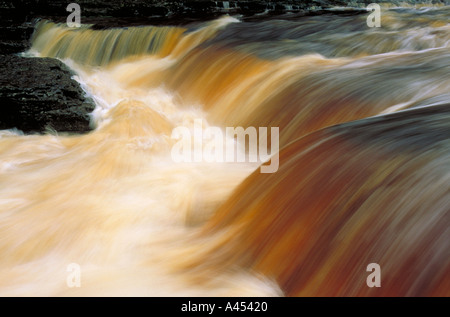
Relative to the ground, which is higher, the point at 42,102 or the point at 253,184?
the point at 42,102

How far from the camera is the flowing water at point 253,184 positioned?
2.41 metres

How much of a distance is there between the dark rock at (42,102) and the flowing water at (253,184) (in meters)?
0.16

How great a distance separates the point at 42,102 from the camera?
532 centimetres

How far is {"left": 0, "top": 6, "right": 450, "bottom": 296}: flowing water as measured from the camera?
2.41 metres

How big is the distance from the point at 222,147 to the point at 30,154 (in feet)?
5.72

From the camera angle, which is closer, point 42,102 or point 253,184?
point 253,184

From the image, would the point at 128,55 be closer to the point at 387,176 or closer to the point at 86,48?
the point at 86,48

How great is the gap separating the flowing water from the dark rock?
16cm

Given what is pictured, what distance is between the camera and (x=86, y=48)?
7.70 metres

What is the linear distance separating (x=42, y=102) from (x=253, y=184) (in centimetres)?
301

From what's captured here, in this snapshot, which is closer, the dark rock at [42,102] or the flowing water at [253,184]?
the flowing water at [253,184]

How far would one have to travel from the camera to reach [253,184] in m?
3.24

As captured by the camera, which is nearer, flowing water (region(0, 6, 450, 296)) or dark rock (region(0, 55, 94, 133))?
flowing water (region(0, 6, 450, 296))

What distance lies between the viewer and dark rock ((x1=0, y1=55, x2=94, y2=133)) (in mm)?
5227
